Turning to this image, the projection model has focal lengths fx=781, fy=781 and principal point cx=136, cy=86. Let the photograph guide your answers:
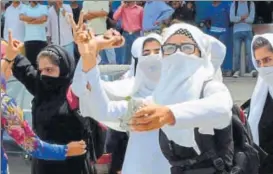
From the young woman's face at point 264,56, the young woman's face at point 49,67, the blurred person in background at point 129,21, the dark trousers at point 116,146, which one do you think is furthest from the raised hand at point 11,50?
the blurred person in background at point 129,21

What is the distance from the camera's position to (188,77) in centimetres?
377

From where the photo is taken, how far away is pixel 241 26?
1303 centimetres

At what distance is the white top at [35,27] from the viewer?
12172 millimetres

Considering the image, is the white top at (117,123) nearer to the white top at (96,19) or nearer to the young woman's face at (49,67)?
the young woman's face at (49,67)

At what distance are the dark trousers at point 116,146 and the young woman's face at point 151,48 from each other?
2.01 feet

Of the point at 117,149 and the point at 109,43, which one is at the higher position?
the point at 109,43

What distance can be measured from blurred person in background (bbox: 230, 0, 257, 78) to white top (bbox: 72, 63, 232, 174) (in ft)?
27.6

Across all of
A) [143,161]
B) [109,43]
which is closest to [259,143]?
[143,161]

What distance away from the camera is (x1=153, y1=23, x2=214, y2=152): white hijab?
12.2 feet

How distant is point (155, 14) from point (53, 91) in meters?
7.64

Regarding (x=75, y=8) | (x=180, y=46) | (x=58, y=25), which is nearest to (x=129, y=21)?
(x=75, y=8)

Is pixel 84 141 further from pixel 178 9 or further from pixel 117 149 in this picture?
pixel 178 9

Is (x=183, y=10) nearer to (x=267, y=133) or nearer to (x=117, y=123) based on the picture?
(x=267, y=133)

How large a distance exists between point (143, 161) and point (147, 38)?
0.90m
